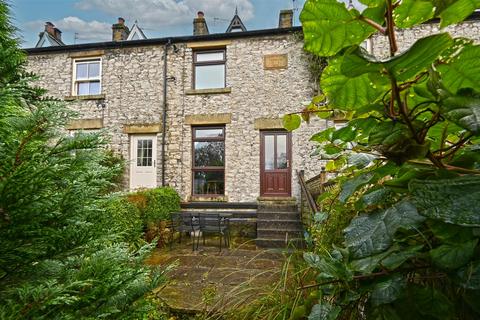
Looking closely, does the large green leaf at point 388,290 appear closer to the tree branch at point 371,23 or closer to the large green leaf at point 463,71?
the large green leaf at point 463,71

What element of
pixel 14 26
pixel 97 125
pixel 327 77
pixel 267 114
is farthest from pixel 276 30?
pixel 327 77

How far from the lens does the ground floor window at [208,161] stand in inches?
361

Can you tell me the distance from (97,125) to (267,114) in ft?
19.2

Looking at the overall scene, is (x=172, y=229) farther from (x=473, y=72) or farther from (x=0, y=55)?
(x=473, y=72)

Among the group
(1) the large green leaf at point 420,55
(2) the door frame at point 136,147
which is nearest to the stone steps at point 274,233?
(2) the door frame at point 136,147

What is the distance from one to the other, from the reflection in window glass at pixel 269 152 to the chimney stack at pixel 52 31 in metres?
10.6

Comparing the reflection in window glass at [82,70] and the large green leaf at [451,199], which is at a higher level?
the reflection in window glass at [82,70]

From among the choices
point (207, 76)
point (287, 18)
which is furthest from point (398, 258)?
point (287, 18)

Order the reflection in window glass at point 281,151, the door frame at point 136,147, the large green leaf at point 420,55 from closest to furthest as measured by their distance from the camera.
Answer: the large green leaf at point 420,55 < the reflection in window glass at point 281,151 < the door frame at point 136,147

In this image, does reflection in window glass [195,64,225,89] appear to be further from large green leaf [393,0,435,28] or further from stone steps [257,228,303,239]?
large green leaf [393,0,435,28]

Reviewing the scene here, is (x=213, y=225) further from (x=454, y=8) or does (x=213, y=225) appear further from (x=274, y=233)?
(x=454, y=8)

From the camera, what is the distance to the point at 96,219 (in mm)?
1415

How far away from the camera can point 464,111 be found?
0.43 metres

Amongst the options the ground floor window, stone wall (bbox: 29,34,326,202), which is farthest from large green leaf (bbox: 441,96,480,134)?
the ground floor window
